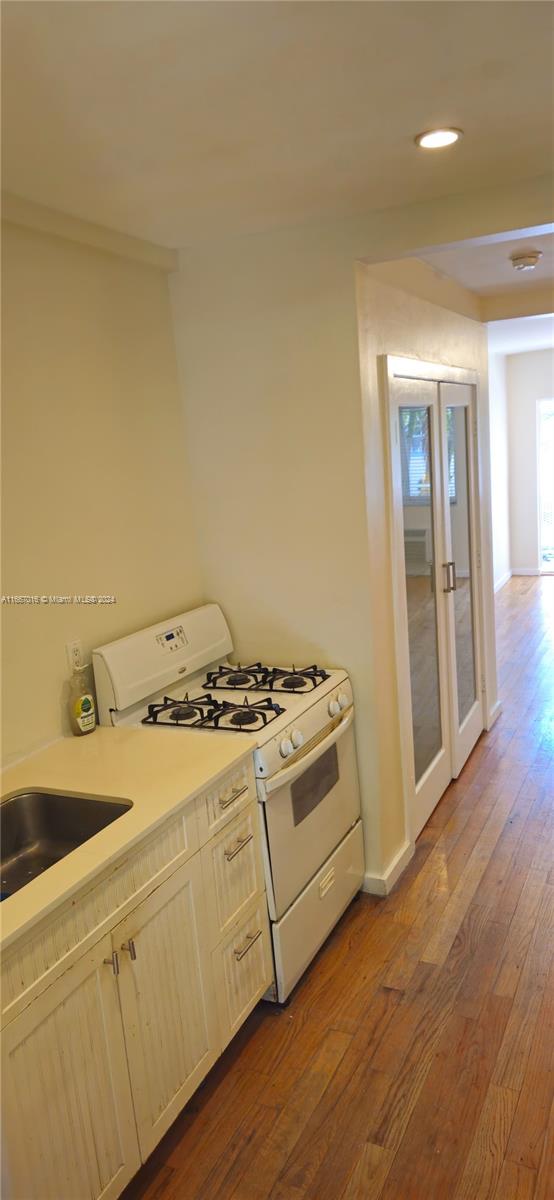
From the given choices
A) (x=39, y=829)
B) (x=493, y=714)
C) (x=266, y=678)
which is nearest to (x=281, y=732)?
(x=266, y=678)

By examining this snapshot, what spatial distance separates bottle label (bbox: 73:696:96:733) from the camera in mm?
2447

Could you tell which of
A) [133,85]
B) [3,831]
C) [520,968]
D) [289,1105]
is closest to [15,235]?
[133,85]

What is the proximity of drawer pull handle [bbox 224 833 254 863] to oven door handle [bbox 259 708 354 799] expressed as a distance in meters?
0.13

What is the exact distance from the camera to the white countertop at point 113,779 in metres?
1.58

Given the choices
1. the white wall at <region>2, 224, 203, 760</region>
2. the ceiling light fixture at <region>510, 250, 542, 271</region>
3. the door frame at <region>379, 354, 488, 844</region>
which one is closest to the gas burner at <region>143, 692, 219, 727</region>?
the white wall at <region>2, 224, 203, 760</region>

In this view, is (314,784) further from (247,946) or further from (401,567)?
(401,567)

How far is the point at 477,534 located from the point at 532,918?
2.12 meters

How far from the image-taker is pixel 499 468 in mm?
8633

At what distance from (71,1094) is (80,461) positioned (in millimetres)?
1702

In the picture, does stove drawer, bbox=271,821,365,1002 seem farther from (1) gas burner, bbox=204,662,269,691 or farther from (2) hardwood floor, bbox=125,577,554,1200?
(1) gas burner, bbox=204,662,269,691

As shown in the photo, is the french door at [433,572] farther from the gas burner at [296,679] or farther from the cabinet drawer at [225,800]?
the cabinet drawer at [225,800]

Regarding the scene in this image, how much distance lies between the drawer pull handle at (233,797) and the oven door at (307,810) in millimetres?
77

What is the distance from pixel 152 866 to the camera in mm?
1873

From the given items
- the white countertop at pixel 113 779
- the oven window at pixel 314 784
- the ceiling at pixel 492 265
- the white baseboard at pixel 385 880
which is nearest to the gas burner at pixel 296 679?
the oven window at pixel 314 784
